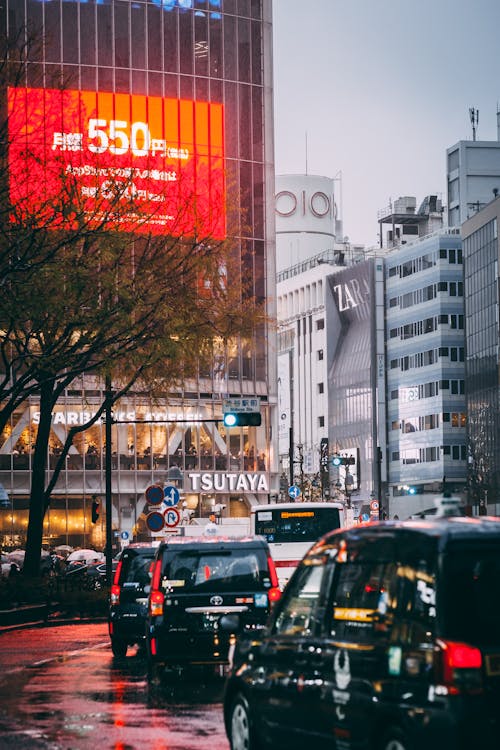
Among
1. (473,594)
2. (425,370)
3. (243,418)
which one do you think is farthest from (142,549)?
(425,370)

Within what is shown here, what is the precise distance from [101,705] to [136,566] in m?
10.2

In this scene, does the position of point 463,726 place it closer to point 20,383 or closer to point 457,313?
point 20,383

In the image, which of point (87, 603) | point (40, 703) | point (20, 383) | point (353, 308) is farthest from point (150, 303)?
point (353, 308)

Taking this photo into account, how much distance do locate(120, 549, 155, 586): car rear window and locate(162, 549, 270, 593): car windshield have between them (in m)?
7.10

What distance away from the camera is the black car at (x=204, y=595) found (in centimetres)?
2025

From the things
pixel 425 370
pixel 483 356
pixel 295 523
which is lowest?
pixel 295 523

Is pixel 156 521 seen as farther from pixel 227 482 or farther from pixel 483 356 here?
pixel 483 356

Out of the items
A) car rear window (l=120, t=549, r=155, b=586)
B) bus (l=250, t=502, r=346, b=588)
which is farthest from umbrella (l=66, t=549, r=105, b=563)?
car rear window (l=120, t=549, r=155, b=586)

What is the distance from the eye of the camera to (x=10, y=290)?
31266 mm

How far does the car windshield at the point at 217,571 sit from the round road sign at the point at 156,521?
1722 centimetres

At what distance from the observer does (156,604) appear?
20.4 meters

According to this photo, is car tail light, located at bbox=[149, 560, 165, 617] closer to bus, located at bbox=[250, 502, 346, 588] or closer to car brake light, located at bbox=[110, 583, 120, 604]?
car brake light, located at bbox=[110, 583, 120, 604]

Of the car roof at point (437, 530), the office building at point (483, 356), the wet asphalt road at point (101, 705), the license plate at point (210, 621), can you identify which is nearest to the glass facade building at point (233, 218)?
the office building at point (483, 356)

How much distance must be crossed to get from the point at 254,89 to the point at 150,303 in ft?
211
